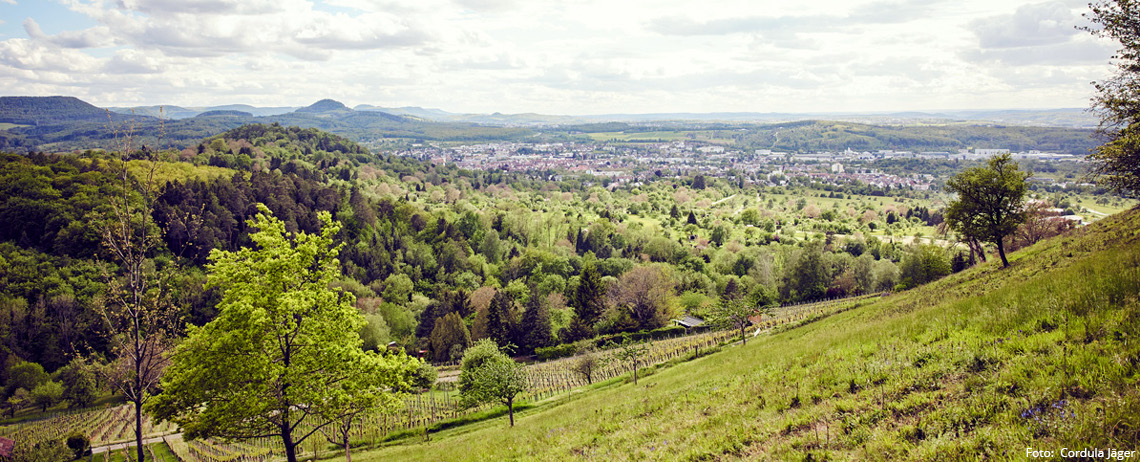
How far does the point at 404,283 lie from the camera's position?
80875 mm

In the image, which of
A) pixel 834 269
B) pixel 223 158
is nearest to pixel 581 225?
pixel 834 269

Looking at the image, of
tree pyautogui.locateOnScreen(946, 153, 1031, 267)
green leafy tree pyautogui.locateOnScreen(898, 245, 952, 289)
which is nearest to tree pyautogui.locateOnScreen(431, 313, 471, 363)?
tree pyautogui.locateOnScreen(946, 153, 1031, 267)

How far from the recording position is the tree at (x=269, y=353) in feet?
42.1

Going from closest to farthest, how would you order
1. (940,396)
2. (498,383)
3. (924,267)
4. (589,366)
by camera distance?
(940,396), (498,383), (589,366), (924,267)

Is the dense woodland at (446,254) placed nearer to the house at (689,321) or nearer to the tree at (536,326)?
the tree at (536,326)

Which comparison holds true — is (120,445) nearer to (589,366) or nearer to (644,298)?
(589,366)

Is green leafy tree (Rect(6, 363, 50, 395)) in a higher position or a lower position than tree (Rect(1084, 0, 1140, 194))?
lower

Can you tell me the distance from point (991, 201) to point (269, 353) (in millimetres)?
37497

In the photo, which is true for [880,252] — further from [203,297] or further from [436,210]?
[203,297]

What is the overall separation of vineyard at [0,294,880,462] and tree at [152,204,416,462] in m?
12.7

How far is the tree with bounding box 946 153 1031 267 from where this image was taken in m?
28.8

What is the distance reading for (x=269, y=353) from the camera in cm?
1371

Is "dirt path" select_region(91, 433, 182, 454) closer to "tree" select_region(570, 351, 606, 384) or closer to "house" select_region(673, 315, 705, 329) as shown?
"tree" select_region(570, 351, 606, 384)

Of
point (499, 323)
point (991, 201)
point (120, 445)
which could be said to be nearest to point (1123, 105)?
point (991, 201)
